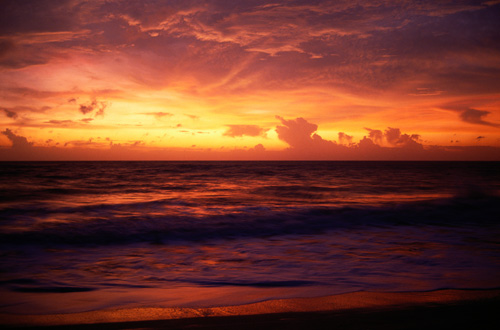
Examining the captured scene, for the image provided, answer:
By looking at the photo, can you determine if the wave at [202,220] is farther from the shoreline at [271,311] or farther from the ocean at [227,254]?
the shoreline at [271,311]

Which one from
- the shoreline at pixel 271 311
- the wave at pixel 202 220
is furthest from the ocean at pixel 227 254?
the shoreline at pixel 271 311

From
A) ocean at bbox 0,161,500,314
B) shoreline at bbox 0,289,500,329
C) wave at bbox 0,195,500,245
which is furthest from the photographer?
wave at bbox 0,195,500,245

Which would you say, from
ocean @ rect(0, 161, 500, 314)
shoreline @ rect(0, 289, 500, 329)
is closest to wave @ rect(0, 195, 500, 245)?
ocean @ rect(0, 161, 500, 314)

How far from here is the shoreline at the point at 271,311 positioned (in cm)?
338

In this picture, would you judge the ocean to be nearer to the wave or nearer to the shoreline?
the wave

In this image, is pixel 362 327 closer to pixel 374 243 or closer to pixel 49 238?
pixel 374 243

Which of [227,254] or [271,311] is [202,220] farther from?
[271,311]

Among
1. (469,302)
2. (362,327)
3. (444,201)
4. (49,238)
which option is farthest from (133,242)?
(444,201)

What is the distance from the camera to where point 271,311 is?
3625 mm

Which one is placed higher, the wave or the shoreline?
the shoreline

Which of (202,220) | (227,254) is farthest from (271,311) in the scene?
(202,220)

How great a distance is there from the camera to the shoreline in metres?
3.38

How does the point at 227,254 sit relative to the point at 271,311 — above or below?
below

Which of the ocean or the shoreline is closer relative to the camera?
the shoreline
